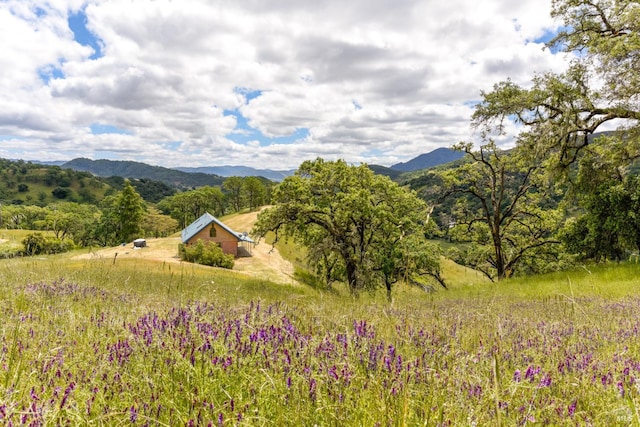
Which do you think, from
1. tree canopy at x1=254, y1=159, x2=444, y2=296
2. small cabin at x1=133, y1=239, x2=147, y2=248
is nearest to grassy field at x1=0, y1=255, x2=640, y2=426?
tree canopy at x1=254, y1=159, x2=444, y2=296

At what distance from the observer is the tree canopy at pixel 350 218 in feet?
72.0

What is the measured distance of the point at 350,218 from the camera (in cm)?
2300

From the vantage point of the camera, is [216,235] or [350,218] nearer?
[350,218]

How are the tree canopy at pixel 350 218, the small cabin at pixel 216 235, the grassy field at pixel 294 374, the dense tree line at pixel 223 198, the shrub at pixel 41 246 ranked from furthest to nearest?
the dense tree line at pixel 223 198 → the small cabin at pixel 216 235 → the tree canopy at pixel 350 218 → the shrub at pixel 41 246 → the grassy field at pixel 294 374

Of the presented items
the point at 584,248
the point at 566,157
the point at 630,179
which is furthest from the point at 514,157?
the point at 584,248

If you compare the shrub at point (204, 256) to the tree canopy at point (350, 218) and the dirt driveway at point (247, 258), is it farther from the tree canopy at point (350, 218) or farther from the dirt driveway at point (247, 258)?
the tree canopy at point (350, 218)

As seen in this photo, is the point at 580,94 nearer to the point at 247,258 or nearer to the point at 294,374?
the point at 294,374

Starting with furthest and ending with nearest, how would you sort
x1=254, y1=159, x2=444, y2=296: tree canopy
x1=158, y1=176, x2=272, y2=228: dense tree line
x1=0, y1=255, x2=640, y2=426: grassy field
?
1. x1=158, y1=176, x2=272, y2=228: dense tree line
2. x1=254, y1=159, x2=444, y2=296: tree canopy
3. x1=0, y1=255, x2=640, y2=426: grassy field

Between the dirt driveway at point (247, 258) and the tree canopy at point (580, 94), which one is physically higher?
the tree canopy at point (580, 94)

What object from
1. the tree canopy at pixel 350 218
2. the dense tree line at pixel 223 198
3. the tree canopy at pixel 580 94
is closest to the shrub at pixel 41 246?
the tree canopy at pixel 350 218

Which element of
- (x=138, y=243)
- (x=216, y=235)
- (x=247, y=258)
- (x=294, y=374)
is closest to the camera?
(x=294, y=374)

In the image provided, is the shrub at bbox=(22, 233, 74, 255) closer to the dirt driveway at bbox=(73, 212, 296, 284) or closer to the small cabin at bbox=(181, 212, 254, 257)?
the dirt driveway at bbox=(73, 212, 296, 284)

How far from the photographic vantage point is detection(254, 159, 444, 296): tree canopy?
2195 centimetres

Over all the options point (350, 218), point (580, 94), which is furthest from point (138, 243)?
point (580, 94)
